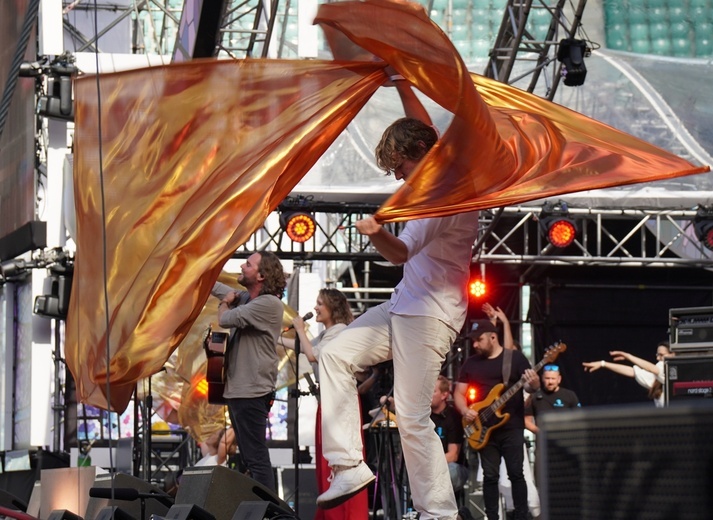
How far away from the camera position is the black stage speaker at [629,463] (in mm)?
2121

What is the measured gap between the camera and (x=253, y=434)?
7371mm

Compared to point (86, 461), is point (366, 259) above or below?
above

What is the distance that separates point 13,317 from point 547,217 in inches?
254

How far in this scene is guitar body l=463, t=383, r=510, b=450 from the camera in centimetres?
1003

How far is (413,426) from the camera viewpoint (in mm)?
5039

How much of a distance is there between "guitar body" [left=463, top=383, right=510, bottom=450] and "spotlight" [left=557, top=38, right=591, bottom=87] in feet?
12.5

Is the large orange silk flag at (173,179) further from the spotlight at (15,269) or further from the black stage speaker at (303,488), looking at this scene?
the spotlight at (15,269)

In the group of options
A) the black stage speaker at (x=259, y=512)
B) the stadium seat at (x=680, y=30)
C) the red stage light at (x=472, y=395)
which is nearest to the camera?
the black stage speaker at (x=259, y=512)

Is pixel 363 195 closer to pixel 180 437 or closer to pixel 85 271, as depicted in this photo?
pixel 180 437

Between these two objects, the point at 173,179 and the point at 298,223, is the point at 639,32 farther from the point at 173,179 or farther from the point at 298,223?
the point at 173,179

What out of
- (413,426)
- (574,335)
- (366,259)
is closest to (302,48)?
(366,259)

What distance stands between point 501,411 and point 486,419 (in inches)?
5.6

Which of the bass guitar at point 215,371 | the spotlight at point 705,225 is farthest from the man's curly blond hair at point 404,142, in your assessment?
the spotlight at point 705,225

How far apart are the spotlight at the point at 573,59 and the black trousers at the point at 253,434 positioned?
6.11m
